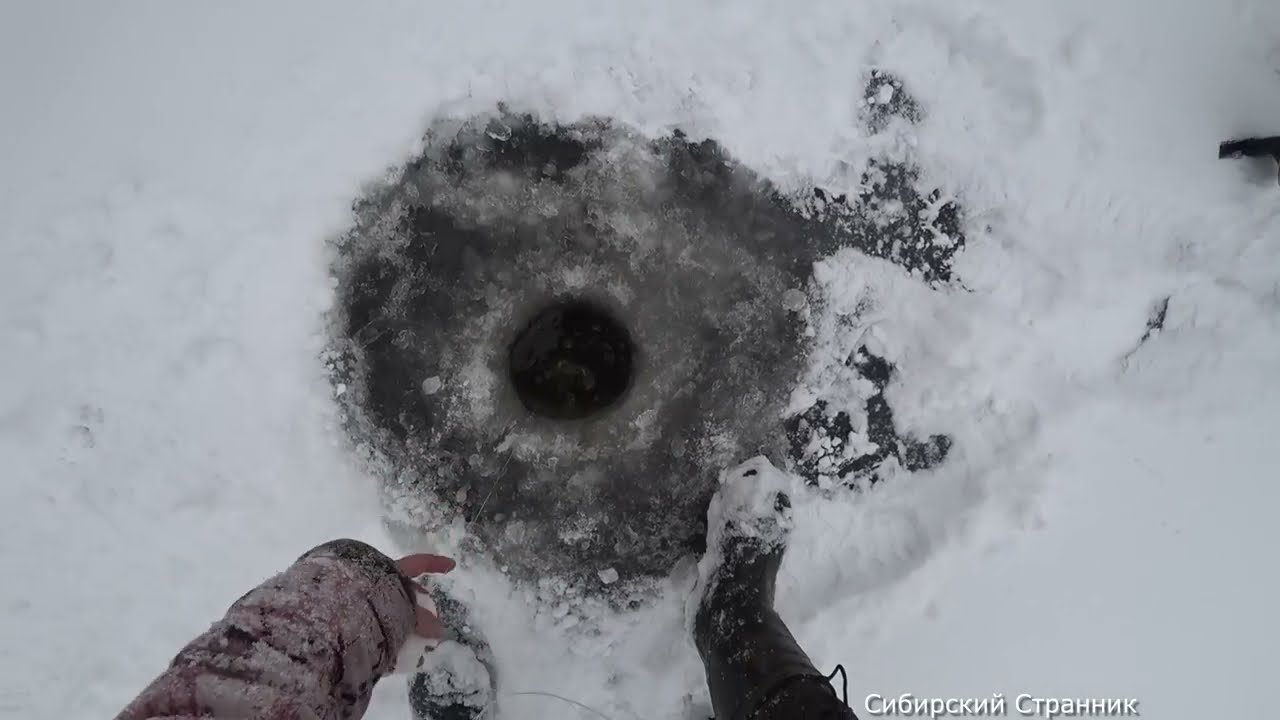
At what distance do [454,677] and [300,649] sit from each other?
1.04 meters

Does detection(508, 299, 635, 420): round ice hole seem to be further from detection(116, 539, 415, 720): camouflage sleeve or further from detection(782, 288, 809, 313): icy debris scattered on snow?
detection(116, 539, 415, 720): camouflage sleeve

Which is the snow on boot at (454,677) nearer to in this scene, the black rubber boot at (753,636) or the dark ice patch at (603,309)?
the dark ice patch at (603,309)

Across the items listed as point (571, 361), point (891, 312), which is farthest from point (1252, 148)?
point (571, 361)

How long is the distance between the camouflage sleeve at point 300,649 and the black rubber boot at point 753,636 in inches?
34.6

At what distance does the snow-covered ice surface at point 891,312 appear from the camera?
2.18 metres

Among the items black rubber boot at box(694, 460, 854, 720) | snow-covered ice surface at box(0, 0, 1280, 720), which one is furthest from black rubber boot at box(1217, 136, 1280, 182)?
black rubber boot at box(694, 460, 854, 720)

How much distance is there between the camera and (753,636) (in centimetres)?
206

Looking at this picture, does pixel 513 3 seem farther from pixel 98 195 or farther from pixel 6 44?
pixel 6 44

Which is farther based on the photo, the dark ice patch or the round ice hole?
the round ice hole

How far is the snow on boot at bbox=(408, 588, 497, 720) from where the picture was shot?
7.63ft

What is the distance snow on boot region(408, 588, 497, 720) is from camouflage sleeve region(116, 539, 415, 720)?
0.65 meters

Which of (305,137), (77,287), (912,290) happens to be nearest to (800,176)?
(912,290)

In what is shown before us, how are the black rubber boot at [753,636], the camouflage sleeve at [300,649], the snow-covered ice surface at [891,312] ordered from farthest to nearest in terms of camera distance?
the snow-covered ice surface at [891,312]
the black rubber boot at [753,636]
the camouflage sleeve at [300,649]

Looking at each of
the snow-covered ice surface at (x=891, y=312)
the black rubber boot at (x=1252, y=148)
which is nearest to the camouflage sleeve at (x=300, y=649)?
the snow-covered ice surface at (x=891, y=312)
